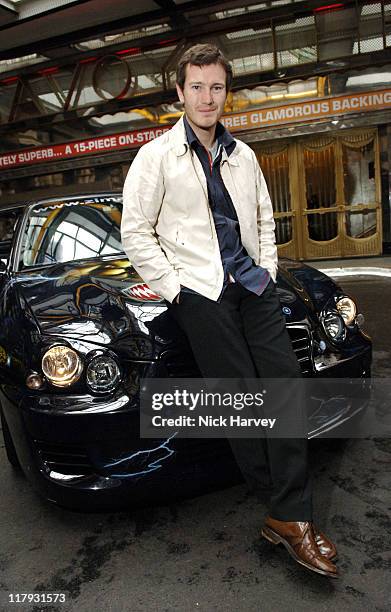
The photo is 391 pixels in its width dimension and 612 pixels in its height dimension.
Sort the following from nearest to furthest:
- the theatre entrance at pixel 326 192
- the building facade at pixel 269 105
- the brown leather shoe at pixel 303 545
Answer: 1. the brown leather shoe at pixel 303 545
2. the building facade at pixel 269 105
3. the theatre entrance at pixel 326 192

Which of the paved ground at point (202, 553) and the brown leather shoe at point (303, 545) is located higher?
the brown leather shoe at point (303, 545)

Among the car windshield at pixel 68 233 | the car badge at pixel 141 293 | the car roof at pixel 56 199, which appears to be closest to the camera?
the car badge at pixel 141 293

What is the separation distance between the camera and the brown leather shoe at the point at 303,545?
5.82ft

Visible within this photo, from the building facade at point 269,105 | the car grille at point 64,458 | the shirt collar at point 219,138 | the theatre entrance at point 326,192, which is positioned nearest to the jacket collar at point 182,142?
the shirt collar at point 219,138

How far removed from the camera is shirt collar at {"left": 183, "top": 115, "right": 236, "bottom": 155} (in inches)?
79.8

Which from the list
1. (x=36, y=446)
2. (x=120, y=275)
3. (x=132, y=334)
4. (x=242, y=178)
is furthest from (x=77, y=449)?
(x=242, y=178)

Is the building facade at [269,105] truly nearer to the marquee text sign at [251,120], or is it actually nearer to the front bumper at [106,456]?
the marquee text sign at [251,120]

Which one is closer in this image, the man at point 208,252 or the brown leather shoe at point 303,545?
A: the brown leather shoe at point 303,545

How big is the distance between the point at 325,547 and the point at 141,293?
4.15 feet

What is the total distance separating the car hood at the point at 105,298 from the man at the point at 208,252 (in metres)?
0.28

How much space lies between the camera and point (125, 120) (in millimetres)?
11641

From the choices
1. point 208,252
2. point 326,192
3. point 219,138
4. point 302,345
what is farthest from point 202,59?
point 326,192

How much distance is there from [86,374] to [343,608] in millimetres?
1194

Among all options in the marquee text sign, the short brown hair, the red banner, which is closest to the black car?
the short brown hair
